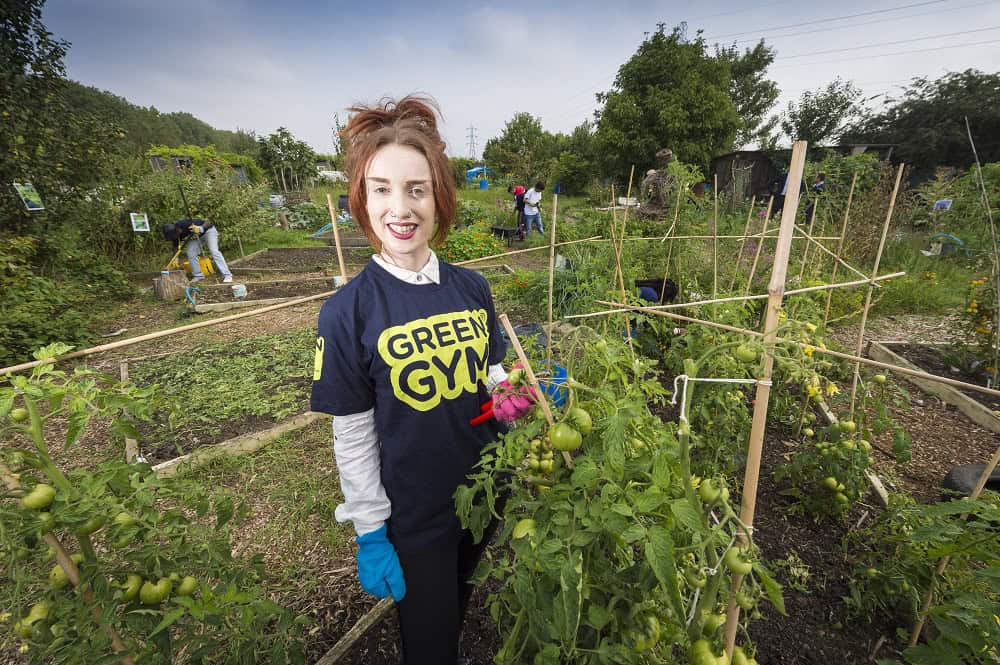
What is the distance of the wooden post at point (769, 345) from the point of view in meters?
1.02

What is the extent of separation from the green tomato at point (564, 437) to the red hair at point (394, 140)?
915 mm

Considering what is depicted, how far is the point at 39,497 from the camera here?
31.5 inches

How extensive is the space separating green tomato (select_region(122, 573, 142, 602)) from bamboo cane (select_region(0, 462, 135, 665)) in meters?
0.05

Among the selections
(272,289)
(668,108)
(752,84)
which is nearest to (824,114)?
(752,84)

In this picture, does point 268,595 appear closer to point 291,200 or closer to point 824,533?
point 824,533

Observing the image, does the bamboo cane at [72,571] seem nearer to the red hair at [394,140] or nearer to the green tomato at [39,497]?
the green tomato at [39,497]

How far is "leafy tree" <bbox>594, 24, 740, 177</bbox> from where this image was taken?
17.1 meters

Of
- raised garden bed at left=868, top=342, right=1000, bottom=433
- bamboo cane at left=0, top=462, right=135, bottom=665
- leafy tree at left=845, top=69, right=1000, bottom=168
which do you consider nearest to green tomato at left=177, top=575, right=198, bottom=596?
bamboo cane at left=0, top=462, right=135, bottom=665

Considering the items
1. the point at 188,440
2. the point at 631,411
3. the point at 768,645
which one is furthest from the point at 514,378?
the point at 188,440

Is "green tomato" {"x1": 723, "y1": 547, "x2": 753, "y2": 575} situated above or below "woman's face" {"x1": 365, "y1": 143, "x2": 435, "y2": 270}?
below

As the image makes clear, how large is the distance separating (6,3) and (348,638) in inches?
317

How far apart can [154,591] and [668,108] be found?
2070cm

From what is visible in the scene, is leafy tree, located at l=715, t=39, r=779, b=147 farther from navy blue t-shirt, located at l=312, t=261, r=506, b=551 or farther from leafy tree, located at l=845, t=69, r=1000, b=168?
navy blue t-shirt, located at l=312, t=261, r=506, b=551

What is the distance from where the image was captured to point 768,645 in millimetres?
1698
